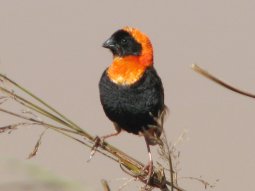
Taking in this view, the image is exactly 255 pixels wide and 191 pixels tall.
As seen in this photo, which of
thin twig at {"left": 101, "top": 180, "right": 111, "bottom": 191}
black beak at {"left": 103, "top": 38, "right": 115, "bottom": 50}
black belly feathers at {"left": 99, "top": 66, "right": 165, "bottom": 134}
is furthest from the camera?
black beak at {"left": 103, "top": 38, "right": 115, "bottom": 50}

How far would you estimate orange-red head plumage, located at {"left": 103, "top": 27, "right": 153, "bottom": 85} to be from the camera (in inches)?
125

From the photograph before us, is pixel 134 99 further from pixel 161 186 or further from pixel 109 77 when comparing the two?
pixel 161 186

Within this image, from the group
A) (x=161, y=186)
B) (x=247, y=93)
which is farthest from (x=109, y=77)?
(x=247, y=93)

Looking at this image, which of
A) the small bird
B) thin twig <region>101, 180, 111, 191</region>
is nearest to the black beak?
the small bird

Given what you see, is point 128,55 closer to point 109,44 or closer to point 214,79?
point 109,44

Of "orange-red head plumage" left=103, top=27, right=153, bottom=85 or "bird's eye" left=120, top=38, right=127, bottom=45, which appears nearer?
"orange-red head plumage" left=103, top=27, right=153, bottom=85

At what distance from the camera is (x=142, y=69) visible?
3.22m

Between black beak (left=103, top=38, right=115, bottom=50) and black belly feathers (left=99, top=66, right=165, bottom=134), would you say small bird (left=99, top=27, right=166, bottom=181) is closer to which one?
black belly feathers (left=99, top=66, right=165, bottom=134)

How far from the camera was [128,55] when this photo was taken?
3.37 m

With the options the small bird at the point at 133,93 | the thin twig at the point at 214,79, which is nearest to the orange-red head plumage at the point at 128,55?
the small bird at the point at 133,93

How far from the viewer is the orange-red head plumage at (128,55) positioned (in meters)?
3.17

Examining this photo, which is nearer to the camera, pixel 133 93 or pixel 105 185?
pixel 105 185

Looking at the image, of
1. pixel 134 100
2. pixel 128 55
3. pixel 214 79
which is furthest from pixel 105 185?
pixel 128 55

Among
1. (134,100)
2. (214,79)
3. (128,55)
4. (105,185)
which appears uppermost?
(214,79)
